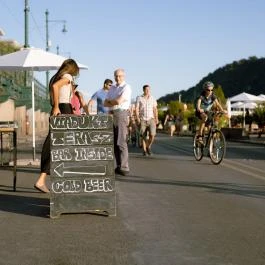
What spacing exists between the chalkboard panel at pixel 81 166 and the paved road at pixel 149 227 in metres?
0.17

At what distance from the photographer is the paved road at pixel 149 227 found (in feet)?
16.9

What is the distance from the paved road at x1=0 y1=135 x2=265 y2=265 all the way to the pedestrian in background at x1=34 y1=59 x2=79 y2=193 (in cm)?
45

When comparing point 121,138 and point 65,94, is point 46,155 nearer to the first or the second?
point 65,94

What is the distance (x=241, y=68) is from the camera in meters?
182

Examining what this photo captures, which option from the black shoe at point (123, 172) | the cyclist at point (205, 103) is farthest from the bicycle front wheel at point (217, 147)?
the black shoe at point (123, 172)

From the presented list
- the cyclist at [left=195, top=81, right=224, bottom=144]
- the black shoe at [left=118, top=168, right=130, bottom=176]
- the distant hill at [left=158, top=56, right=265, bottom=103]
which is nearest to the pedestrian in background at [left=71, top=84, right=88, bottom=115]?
the black shoe at [left=118, top=168, right=130, bottom=176]

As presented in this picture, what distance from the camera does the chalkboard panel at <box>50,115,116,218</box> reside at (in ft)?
22.5

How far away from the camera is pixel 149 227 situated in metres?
6.35

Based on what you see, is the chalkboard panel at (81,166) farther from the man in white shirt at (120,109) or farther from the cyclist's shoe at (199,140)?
the cyclist's shoe at (199,140)

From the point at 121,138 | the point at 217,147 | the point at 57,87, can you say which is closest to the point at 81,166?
the point at 57,87

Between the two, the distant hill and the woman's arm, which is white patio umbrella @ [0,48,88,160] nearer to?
the woman's arm

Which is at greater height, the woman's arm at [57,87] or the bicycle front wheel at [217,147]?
the woman's arm at [57,87]

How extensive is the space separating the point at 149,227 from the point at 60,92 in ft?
9.61

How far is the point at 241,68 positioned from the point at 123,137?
17467 centimetres
